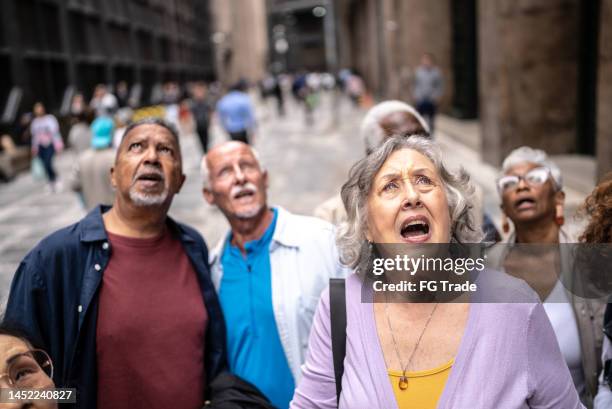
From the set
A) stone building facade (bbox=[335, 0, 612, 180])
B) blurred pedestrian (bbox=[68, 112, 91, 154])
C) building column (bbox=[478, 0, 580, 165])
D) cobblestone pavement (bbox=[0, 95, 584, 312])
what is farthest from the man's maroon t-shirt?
building column (bbox=[478, 0, 580, 165])

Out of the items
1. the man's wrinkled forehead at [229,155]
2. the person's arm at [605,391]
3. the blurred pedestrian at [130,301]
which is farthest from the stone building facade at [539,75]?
the blurred pedestrian at [130,301]

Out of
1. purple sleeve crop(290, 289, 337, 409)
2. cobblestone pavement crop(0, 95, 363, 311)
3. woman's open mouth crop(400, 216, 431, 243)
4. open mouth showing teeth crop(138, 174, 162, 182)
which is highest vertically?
open mouth showing teeth crop(138, 174, 162, 182)

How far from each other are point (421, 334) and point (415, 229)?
0.99 ft

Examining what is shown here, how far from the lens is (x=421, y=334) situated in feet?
6.12

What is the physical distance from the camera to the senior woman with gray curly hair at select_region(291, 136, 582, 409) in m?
1.76

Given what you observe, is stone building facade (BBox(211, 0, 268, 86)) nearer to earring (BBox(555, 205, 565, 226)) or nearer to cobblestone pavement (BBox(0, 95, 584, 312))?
cobblestone pavement (BBox(0, 95, 584, 312))

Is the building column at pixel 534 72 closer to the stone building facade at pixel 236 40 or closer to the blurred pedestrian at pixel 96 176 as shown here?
the blurred pedestrian at pixel 96 176

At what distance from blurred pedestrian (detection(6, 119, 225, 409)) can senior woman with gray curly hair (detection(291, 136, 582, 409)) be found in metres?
0.79

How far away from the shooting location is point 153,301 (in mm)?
2666

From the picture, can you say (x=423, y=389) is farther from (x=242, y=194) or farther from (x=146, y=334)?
(x=242, y=194)

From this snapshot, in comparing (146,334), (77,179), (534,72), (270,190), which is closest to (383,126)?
(146,334)

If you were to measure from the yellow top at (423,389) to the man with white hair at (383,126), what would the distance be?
1.69 metres

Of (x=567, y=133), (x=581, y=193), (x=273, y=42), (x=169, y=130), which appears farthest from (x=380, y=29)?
(x=273, y=42)

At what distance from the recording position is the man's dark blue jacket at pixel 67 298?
2490mm
